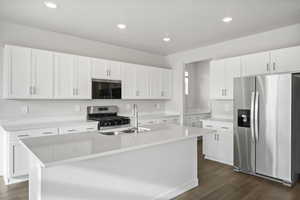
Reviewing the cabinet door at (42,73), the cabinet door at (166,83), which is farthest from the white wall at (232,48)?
the cabinet door at (42,73)

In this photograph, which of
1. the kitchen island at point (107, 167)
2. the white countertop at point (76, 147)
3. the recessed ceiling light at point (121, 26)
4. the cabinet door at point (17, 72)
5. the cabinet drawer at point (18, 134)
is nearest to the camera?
the white countertop at point (76, 147)

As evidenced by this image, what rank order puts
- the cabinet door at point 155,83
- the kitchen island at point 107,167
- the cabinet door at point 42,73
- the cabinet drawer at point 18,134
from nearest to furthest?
the kitchen island at point 107,167 → the cabinet drawer at point 18,134 → the cabinet door at point 42,73 → the cabinet door at point 155,83

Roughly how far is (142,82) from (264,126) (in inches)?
115

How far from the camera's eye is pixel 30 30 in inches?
138

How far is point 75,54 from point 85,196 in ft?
10.1

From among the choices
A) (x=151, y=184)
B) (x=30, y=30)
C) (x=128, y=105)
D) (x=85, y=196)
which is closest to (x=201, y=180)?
(x=151, y=184)

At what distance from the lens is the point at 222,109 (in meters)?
4.46

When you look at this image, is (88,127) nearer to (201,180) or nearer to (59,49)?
(59,49)

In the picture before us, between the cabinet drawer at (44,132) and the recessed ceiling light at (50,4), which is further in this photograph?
the cabinet drawer at (44,132)

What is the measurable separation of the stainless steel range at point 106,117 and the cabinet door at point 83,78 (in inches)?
18.3

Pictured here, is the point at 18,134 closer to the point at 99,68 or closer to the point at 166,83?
the point at 99,68

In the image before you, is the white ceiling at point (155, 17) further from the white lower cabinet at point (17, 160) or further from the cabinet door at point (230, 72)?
the white lower cabinet at point (17, 160)

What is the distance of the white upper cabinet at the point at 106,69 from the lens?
3.97 meters

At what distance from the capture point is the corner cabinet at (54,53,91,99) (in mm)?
3498
